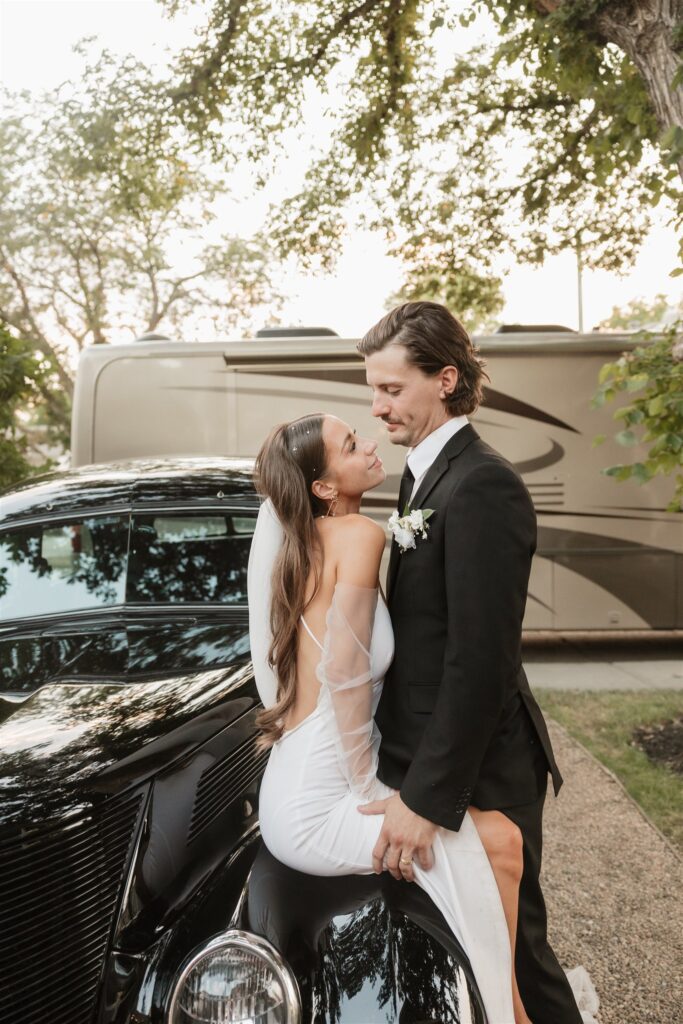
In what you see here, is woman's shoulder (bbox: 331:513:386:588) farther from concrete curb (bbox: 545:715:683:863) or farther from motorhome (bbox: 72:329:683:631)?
motorhome (bbox: 72:329:683:631)

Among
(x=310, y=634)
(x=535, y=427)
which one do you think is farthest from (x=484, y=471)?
(x=535, y=427)

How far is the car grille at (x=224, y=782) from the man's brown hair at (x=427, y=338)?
1293 mm

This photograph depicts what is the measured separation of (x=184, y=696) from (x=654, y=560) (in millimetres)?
8082

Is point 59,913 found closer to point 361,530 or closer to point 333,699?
point 333,699

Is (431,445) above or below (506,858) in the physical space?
above

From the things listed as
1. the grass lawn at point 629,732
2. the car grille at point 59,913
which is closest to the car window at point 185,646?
the car grille at point 59,913

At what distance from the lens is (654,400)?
5242mm

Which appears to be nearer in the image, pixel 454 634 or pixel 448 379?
pixel 454 634

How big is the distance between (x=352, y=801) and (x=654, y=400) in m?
3.84

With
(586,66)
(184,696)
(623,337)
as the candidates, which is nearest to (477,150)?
(623,337)

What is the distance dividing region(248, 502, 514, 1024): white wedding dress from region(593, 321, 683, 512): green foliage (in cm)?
347

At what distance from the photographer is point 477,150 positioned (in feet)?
32.2

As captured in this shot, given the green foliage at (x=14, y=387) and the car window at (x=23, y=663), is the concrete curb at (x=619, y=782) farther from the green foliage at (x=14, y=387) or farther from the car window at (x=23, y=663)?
the green foliage at (x=14, y=387)

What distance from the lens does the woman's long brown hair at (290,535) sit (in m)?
2.17
